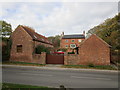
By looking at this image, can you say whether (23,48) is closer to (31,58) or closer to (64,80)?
(31,58)

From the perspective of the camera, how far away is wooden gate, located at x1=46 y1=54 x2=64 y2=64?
56.4 feet

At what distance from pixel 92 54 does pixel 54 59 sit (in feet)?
27.2

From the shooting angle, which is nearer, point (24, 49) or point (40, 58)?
point (40, 58)

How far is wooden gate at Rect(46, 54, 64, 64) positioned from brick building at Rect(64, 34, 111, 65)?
1294mm

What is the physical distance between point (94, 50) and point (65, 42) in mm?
28106

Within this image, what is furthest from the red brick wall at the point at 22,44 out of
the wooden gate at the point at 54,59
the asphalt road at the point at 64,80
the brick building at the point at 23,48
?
the asphalt road at the point at 64,80

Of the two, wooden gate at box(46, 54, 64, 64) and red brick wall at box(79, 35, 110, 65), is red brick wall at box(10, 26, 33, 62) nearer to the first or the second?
wooden gate at box(46, 54, 64, 64)

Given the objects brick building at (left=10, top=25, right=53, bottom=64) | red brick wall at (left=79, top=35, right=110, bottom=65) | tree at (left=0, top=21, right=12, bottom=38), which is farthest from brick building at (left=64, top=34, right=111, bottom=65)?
tree at (left=0, top=21, right=12, bottom=38)

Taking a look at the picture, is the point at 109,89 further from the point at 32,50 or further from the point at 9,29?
the point at 9,29

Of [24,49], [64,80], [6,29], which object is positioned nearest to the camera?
[64,80]

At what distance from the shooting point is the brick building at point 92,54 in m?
15.3

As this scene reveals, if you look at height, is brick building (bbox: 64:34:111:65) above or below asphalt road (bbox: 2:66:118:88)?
above

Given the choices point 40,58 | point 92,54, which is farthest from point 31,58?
point 92,54

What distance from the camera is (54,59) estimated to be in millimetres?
17469
